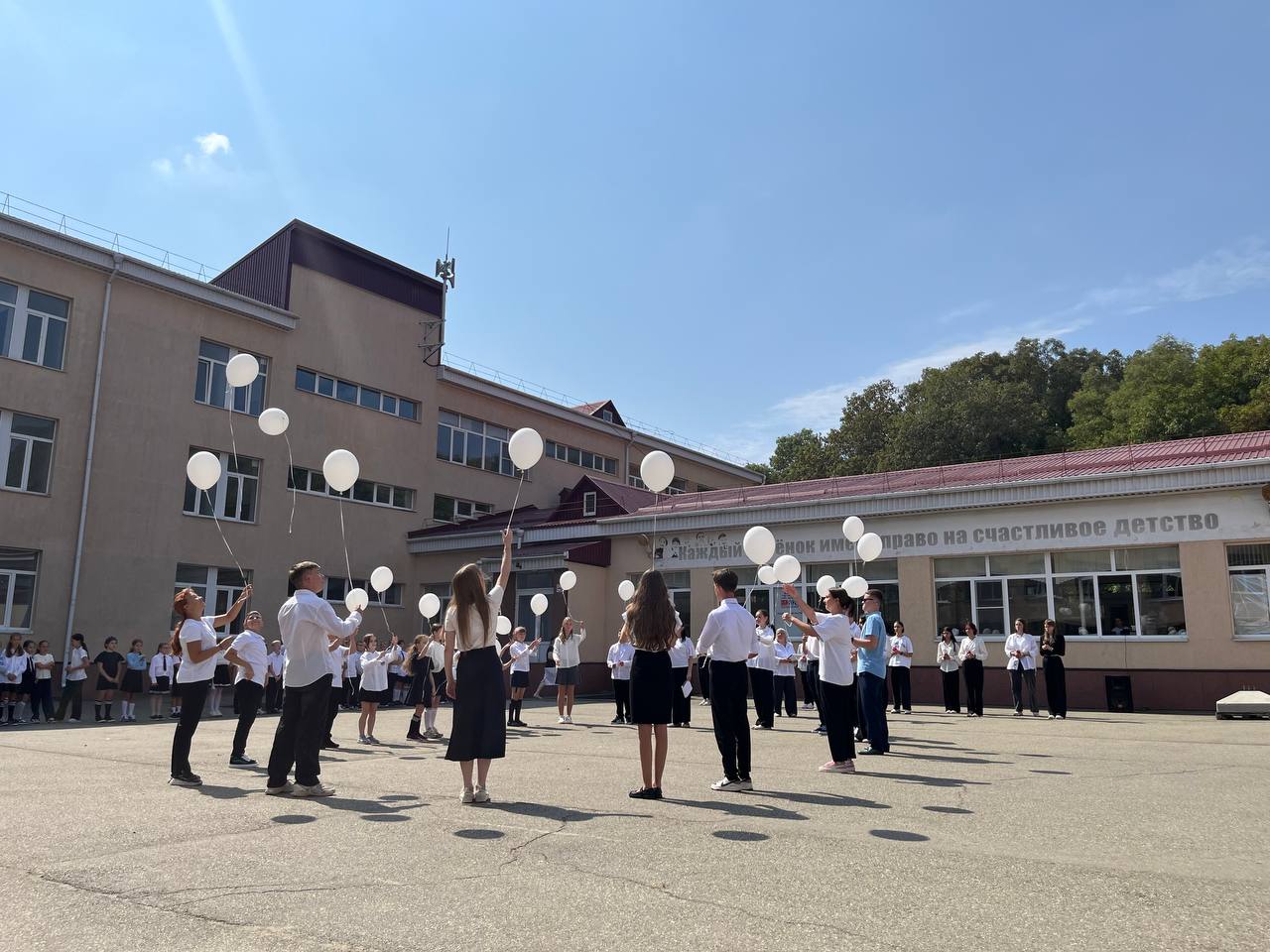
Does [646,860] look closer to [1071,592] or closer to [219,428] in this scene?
[1071,592]

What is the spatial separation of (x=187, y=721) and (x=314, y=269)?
972 inches

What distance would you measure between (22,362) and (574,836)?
2324 centimetres

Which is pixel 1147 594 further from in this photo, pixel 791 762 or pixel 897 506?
pixel 791 762

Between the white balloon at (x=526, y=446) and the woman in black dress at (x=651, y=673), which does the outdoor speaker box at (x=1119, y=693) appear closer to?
the white balloon at (x=526, y=446)

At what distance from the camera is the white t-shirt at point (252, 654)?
9.11m

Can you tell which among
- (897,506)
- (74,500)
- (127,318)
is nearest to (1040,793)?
(897,506)

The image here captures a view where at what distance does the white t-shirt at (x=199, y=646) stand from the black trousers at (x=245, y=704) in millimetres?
1007

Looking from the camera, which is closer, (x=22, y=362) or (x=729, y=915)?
(x=729, y=915)

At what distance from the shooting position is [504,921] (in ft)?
12.7

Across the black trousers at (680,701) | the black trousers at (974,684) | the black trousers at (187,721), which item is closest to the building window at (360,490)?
the black trousers at (680,701)

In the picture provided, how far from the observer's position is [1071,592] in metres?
20.9

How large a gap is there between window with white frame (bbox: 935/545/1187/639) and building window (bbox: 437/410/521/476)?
62.2 ft

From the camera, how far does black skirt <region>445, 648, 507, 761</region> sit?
6938 millimetres

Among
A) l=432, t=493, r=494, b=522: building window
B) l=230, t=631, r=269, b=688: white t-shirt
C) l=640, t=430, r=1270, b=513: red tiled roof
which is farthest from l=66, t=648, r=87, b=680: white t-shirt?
l=640, t=430, r=1270, b=513: red tiled roof
